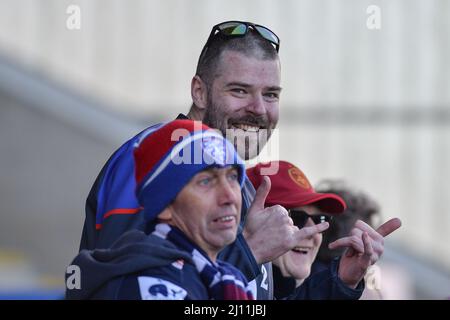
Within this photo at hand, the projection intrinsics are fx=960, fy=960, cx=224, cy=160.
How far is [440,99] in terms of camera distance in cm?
638

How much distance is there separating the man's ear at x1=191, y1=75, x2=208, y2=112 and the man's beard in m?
0.02

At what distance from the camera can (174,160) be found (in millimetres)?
1566

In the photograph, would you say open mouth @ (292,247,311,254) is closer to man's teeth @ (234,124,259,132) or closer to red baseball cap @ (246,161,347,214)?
red baseball cap @ (246,161,347,214)

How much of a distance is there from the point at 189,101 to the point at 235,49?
3920mm

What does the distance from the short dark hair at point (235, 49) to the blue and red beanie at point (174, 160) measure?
0.57 meters

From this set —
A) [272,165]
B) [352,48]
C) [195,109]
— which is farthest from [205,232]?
[352,48]

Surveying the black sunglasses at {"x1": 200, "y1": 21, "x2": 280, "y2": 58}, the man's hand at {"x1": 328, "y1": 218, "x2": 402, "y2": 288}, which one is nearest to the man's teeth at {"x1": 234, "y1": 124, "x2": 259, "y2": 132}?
the black sunglasses at {"x1": 200, "y1": 21, "x2": 280, "y2": 58}

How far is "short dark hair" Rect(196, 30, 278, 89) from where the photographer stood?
7.09 feet

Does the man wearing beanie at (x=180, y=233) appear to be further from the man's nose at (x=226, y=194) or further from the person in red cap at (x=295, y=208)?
the person in red cap at (x=295, y=208)

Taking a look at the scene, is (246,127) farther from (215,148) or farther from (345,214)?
(345,214)

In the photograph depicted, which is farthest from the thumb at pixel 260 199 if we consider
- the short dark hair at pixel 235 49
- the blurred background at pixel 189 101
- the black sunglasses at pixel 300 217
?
the blurred background at pixel 189 101

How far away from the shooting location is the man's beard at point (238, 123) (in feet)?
6.98

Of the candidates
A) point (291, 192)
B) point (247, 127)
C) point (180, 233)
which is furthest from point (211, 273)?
point (291, 192)
